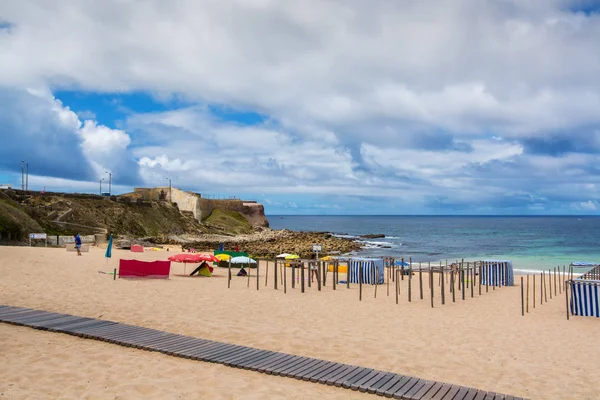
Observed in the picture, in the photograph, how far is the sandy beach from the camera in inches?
276

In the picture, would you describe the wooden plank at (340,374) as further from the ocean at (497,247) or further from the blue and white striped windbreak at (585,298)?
the ocean at (497,247)

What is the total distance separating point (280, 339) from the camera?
34.6 ft

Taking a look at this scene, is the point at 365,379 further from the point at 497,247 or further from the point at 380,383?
the point at 497,247

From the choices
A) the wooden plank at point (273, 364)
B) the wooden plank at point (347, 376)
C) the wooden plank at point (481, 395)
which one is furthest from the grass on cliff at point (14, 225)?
the wooden plank at point (481, 395)

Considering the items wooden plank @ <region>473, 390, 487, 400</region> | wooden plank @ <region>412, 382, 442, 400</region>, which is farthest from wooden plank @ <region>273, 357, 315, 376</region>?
wooden plank @ <region>473, 390, 487, 400</region>

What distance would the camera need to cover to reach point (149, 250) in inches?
1555

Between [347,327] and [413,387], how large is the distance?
522cm

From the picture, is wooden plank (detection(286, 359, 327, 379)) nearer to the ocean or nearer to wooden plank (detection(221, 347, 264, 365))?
wooden plank (detection(221, 347, 264, 365))

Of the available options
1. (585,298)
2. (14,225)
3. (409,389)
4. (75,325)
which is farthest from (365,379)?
(14,225)

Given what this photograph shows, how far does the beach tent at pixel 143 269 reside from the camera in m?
20.3

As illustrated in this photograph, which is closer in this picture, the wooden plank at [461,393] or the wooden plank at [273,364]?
the wooden plank at [461,393]

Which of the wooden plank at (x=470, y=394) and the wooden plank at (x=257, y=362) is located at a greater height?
the wooden plank at (x=257, y=362)

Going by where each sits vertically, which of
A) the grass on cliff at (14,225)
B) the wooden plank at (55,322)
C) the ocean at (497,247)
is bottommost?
the ocean at (497,247)

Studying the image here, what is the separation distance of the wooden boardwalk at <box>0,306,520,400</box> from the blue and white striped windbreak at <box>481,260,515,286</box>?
58.9 feet
